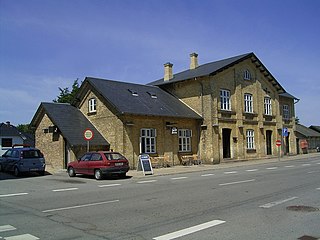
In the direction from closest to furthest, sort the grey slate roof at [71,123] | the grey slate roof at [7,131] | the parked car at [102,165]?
the parked car at [102,165] → the grey slate roof at [71,123] → the grey slate roof at [7,131]

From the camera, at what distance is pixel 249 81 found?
35625 millimetres

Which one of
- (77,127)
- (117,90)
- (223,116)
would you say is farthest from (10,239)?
(223,116)

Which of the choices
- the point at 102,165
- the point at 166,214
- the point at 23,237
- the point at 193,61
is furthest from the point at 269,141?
the point at 23,237

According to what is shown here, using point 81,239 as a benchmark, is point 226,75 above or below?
above

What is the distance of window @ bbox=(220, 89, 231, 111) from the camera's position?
3212 cm

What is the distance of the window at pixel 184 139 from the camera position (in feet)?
96.6

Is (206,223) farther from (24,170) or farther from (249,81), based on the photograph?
(249,81)

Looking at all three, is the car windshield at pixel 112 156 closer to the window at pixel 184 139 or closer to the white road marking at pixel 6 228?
the window at pixel 184 139

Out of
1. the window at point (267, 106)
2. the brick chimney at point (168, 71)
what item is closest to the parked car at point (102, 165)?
the brick chimney at point (168, 71)

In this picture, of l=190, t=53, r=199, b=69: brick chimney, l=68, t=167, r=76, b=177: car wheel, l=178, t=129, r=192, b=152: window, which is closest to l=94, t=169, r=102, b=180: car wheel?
l=68, t=167, r=76, b=177: car wheel

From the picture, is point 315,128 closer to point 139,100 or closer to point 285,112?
point 285,112

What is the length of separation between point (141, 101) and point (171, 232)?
Answer: 21598 mm

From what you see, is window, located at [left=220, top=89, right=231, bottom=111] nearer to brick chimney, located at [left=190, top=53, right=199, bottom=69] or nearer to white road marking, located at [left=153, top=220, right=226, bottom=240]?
brick chimney, located at [left=190, top=53, right=199, bottom=69]

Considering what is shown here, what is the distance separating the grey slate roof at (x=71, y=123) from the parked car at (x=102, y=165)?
13.7ft
